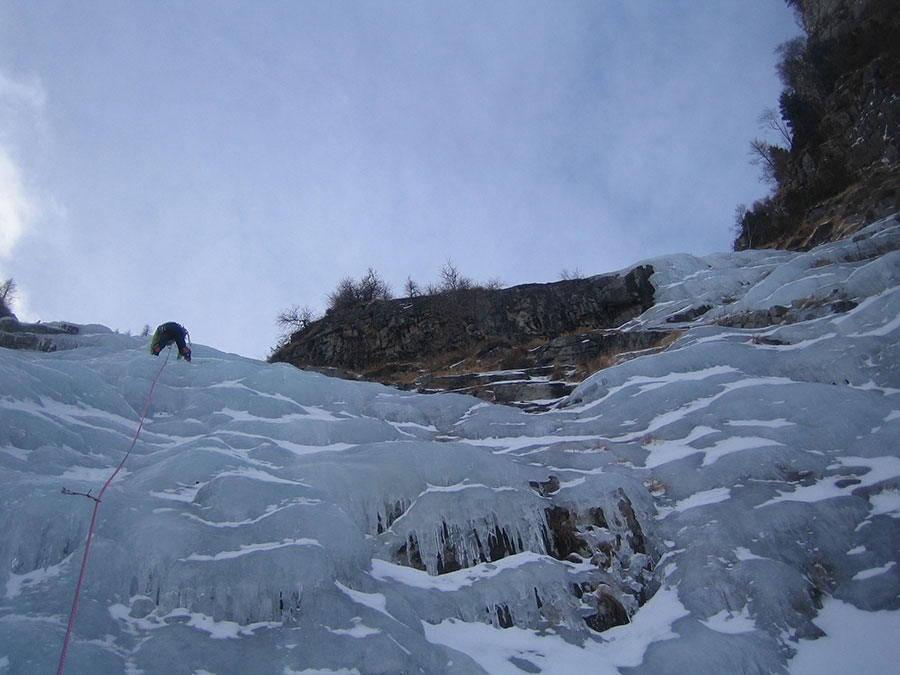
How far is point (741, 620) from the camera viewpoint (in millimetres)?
6547

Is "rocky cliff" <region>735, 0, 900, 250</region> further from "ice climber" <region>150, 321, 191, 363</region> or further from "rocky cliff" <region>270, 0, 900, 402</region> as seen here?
"ice climber" <region>150, 321, 191, 363</region>

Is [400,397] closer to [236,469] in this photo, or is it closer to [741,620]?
[236,469]

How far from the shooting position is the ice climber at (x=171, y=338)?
13.3 meters

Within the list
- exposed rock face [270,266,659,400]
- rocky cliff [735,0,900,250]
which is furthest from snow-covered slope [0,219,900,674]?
rocky cliff [735,0,900,250]

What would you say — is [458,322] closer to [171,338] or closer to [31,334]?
[171,338]

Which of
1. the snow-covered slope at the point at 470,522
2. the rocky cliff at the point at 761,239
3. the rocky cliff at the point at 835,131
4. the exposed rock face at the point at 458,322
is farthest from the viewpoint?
the exposed rock face at the point at 458,322

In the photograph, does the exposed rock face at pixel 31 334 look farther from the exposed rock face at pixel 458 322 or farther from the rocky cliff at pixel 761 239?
the exposed rock face at pixel 458 322

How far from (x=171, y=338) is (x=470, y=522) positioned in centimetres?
887

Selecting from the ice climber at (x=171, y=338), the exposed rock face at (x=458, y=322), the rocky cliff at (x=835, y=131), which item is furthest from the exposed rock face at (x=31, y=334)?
the rocky cliff at (x=835, y=131)

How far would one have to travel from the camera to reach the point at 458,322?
23625mm

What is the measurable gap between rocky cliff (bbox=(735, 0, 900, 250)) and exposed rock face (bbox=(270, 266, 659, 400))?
6.51 m

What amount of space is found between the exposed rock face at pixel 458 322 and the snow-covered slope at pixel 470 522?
1017 centimetres

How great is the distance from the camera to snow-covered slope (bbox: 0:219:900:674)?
591 cm

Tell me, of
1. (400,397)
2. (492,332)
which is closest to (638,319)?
(492,332)
